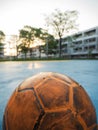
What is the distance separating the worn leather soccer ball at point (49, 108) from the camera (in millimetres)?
1502

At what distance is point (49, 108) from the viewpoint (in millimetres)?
1536

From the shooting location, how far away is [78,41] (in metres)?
85.8

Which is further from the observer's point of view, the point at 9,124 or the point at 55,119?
the point at 9,124

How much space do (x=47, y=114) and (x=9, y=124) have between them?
0.37 metres

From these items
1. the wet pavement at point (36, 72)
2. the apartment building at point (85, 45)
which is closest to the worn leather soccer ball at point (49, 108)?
the wet pavement at point (36, 72)

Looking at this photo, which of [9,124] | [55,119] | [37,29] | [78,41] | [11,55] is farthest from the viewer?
[78,41]

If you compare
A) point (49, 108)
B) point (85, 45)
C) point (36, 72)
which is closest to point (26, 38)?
point (85, 45)

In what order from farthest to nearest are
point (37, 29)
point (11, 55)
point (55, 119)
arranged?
point (37, 29), point (11, 55), point (55, 119)

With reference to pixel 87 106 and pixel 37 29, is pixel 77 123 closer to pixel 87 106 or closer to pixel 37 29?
pixel 87 106

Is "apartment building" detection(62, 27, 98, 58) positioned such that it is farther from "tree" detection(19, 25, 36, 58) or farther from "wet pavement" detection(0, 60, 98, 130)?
"wet pavement" detection(0, 60, 98, 130)

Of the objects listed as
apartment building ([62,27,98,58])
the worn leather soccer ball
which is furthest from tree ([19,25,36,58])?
the worn leather soccer ball

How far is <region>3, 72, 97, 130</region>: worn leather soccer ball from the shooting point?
150cm

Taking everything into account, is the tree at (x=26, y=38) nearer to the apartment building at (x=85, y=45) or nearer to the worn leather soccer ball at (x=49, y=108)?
the apartment building at (x=85, y=45)

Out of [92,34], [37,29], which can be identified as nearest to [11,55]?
[37,29]
